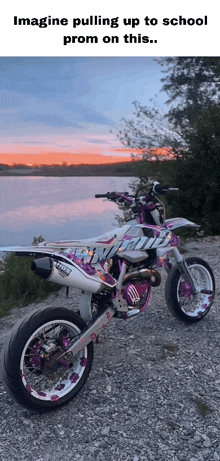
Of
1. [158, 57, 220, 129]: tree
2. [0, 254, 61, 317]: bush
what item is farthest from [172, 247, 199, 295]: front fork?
[158, 57, 220, 129]: tree

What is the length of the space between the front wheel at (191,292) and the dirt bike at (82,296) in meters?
0.13

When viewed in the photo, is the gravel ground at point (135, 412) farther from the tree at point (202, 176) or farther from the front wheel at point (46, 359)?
the tree at point (202, 176)

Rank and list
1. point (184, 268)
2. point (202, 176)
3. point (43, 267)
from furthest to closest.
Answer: point (202, 176) < point (184, 268) < point (43, 267)

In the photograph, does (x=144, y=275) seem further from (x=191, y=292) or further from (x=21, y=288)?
(x=21, y=288)

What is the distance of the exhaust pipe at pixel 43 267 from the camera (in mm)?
3398

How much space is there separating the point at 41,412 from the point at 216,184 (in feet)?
30.5

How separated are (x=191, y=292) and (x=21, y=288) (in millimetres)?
3876

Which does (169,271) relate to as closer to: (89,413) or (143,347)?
A: (143,347)

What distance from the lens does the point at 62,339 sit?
142 inches

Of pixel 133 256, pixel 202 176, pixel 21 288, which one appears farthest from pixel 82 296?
pixel 202 176

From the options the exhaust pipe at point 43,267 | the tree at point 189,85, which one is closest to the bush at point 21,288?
the exhaust pipe at point 43,267

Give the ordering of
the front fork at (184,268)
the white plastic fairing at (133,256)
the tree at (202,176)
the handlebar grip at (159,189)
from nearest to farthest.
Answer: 1. the white plastic fairing at (133,256)
2. the handlebar grip at (159,189)
3. the front fork at (184,268)
4. the tree at (202,176)

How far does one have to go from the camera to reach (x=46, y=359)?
137 inches

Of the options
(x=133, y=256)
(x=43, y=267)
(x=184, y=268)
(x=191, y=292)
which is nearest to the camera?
(x=43, y=267)
